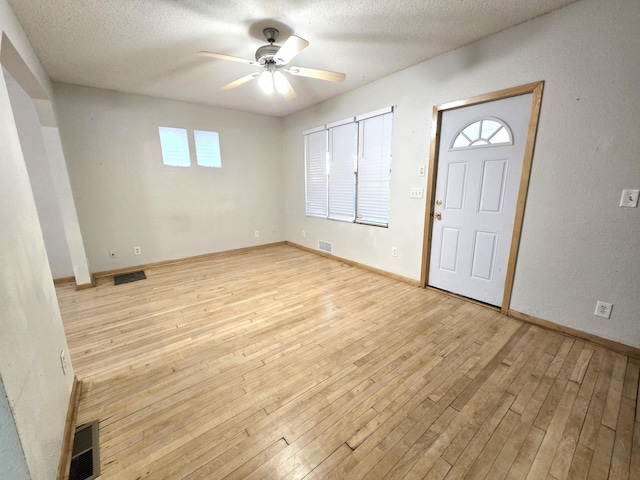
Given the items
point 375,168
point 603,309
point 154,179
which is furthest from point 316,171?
point 603,309

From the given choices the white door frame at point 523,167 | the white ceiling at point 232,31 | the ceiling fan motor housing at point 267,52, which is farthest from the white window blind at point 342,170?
the ceiling fan motor housing at point 267,52

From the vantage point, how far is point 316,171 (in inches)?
181

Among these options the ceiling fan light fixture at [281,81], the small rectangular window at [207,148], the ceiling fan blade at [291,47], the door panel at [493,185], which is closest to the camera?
the ceiling fan blade at [291,47]

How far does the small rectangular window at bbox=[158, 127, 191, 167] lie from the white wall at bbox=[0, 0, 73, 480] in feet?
7.92

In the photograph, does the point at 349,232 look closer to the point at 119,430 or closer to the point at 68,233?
the point at 119,430

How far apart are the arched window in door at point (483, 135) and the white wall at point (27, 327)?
3349 millimetres

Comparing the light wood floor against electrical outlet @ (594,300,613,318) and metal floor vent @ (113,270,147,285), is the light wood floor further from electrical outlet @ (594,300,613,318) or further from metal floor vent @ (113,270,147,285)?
metal floor vent @ (113,270,147,285)

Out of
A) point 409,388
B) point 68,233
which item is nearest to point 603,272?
point 409,388

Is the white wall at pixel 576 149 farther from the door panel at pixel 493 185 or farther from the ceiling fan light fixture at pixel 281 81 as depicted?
the ceiling fan light fixture at pixel 281 81

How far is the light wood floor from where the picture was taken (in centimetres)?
125

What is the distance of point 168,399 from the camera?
1621 mm

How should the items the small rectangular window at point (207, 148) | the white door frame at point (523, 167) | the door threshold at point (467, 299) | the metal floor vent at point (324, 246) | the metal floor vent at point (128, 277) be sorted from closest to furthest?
1. the white door frame at point (523, 167)
2. the door threshold at point (467, 299)
3. the metal floor vent at point (128, 277)
4. the small rectangular window at point (207, 148)
5. the metal floor vent at point (324, 246)

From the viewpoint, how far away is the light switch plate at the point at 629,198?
1844 millimetres

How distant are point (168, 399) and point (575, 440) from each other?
2.29 meters
